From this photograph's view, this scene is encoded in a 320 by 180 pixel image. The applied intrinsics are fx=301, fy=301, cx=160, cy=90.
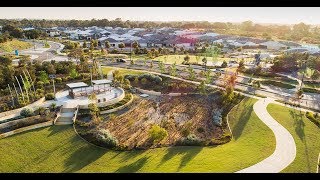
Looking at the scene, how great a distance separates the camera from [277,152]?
13.8 metres

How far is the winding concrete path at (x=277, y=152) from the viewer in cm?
1248

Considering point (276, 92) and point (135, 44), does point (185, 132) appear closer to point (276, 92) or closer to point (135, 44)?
point (276, 92)

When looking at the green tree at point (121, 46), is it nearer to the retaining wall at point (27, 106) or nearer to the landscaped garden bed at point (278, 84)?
Answer: the landscaped garden bed at point (278, 84)

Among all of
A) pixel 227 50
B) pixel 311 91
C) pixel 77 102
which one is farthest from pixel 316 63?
pixel 77 102

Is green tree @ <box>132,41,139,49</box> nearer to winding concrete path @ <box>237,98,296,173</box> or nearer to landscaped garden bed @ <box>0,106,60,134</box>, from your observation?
landscaped garden bed @ <box>0,106,60,134</box>

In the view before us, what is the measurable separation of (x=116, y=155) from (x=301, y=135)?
9547 mm

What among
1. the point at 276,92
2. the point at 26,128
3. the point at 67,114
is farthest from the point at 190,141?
the point at 276,92

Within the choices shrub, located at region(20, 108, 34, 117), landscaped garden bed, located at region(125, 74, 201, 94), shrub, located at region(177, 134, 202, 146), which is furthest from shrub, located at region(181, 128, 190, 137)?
shrub, located at region(20, 108, 34, 117)

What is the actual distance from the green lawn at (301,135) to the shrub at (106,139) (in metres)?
7.84

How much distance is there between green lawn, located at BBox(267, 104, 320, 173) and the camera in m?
12.7

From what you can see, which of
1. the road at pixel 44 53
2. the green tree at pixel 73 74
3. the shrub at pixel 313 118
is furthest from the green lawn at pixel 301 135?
the road at pixel 44 53

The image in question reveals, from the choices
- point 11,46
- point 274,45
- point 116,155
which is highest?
point 274,45

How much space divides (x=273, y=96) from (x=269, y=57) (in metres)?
15.9

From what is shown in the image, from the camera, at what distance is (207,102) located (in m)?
21.1
